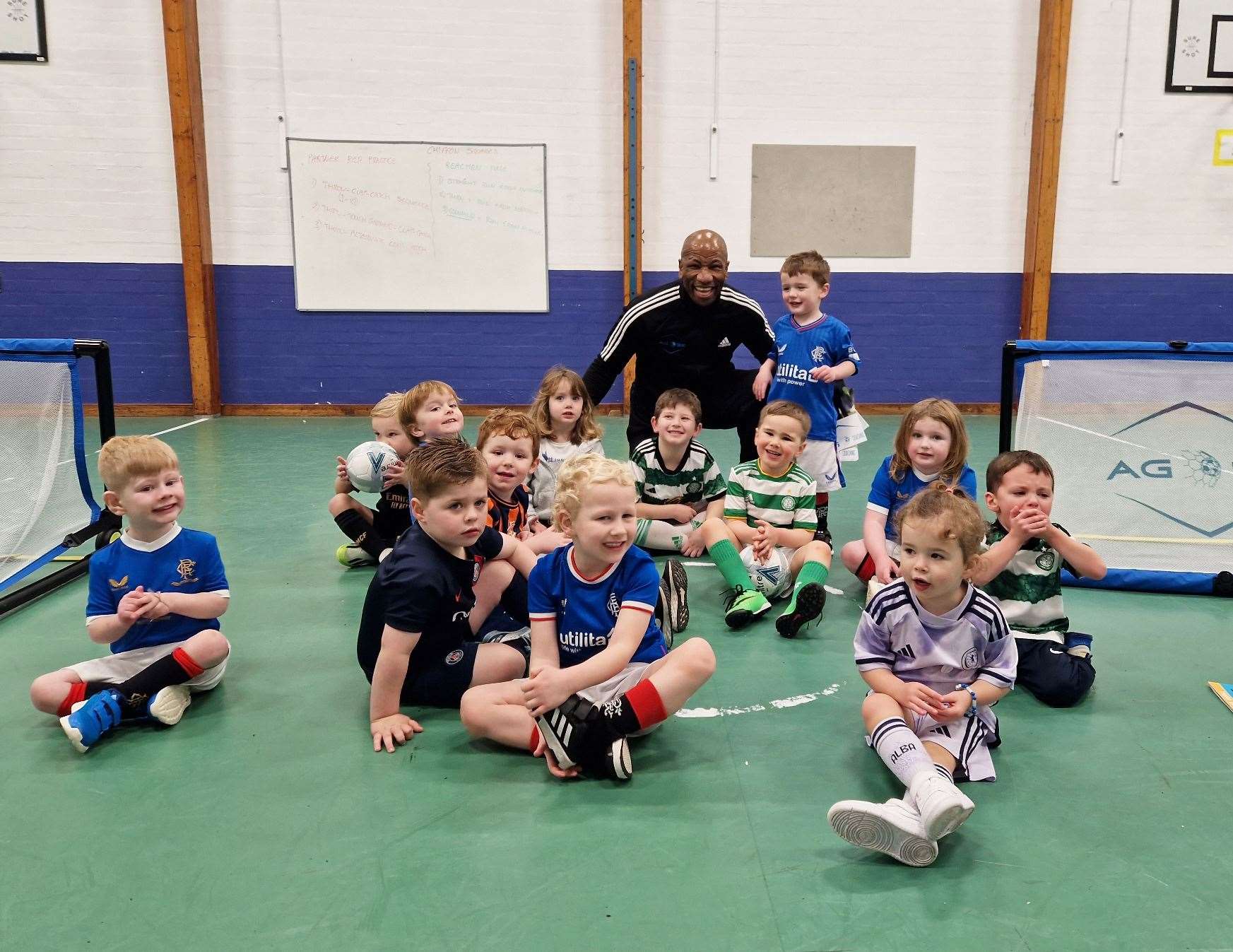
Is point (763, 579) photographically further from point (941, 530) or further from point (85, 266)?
point (85, 266)

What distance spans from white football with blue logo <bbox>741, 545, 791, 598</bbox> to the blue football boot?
230cm

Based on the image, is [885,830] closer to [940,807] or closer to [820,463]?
[940,807]

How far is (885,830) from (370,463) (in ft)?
8.73

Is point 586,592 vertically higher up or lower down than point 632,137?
lower down

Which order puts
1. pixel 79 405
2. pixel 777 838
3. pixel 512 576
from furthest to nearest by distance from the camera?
pixel 79 405, pixel 512 576, pixel 777 838

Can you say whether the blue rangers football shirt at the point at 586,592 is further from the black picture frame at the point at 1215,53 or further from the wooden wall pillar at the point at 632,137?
the black picture frame at the point at 1215,53

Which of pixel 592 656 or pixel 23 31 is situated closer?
pixel 592 656

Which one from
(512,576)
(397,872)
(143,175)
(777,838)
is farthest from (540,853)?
(143,175)

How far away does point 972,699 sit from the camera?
2314 millimetres

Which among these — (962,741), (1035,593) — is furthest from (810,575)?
(962,741)

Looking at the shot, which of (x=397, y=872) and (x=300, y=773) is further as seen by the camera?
(x=300, y=773)

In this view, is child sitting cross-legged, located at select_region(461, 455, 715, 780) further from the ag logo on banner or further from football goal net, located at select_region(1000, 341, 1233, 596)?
the ag logo on banner

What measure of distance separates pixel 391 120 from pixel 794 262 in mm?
5842

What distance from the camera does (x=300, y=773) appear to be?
7.93 feet
